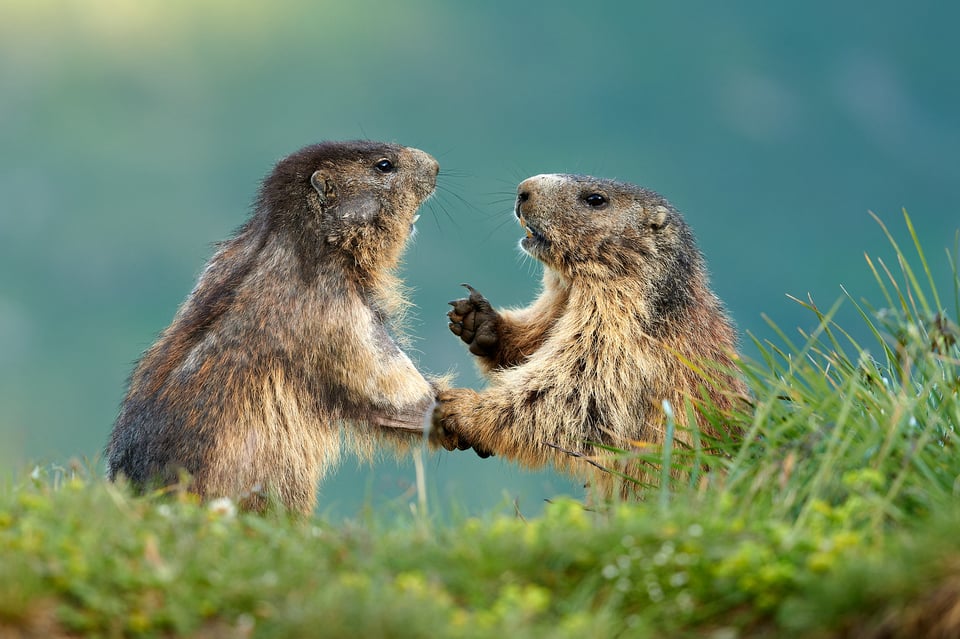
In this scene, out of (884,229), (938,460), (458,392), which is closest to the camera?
(938,460)

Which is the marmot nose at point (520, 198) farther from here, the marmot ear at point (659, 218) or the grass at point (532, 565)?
the grass at point (532, 565)

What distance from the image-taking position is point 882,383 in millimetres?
7117

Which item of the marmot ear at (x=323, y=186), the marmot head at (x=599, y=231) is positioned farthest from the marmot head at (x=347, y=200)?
the marmot head at (x=599, y=231)

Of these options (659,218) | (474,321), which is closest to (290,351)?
(474,321)

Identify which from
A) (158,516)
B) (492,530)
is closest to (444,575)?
(492,530)

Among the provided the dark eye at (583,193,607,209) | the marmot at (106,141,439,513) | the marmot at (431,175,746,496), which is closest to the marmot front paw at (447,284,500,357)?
the marmot at (431,175,746,496)

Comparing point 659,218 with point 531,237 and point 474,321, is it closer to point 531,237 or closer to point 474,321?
point 531,237

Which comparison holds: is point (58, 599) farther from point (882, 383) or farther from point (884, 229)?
point (884, 229)

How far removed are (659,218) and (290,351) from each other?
3.35 meters

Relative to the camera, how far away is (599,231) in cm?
909

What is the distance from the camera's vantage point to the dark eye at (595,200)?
9.20 metres

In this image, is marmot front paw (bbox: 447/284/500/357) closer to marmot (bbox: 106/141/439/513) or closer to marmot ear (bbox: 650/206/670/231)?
marmot (bbox: 106/141/439/513)

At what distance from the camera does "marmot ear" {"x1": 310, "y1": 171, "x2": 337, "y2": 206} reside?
27.7ft

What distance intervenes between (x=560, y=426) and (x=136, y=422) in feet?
10.6
